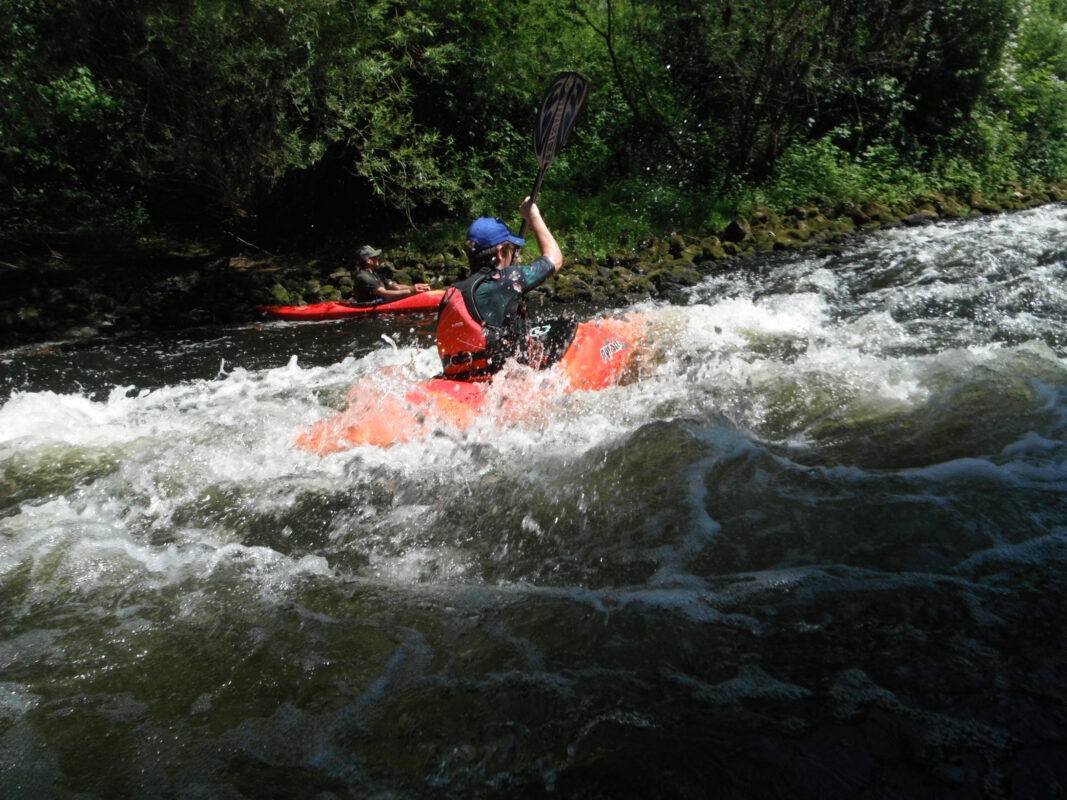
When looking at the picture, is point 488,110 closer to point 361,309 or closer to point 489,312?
point 361,309

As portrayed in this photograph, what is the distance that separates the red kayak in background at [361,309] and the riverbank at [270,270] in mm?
626

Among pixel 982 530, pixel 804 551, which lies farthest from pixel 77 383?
pixel 982 530

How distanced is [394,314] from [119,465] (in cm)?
492

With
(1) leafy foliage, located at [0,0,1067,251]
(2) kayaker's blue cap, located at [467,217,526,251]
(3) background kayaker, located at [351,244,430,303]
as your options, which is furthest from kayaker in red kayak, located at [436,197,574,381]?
(1) leafy foliage, located at [0,0,1067,251]

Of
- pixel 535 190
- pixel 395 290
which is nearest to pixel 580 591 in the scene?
pixel 535 190

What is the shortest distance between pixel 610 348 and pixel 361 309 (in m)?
5.03

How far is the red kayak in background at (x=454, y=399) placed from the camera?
163 inches

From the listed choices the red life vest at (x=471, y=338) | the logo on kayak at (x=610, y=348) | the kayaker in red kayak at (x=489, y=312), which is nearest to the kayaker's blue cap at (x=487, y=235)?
the kayaker in red kayak at (x=489, y=312)

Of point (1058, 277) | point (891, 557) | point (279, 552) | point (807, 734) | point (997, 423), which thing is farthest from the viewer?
point (1058, 277)

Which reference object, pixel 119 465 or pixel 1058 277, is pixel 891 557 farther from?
pixel 1058 277

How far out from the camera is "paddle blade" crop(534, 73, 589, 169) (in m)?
5.74

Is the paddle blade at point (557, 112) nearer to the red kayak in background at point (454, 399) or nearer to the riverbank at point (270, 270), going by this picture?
the red kayak in background at point (454, 399)

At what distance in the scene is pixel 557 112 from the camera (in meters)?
5.81

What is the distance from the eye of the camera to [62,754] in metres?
2.22
